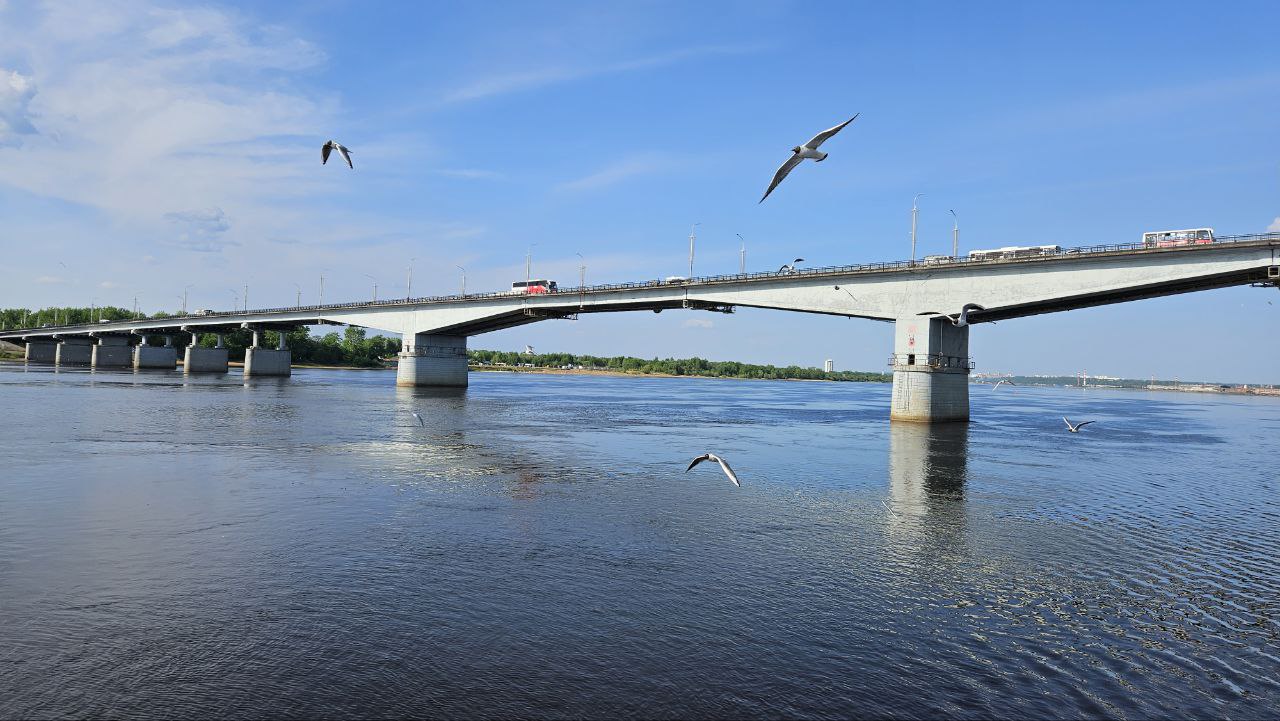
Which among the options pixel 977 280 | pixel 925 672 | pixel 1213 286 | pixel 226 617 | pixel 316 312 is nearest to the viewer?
pixel 925 672

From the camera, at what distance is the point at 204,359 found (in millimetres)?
149500

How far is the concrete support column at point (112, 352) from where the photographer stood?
161275 millimetres

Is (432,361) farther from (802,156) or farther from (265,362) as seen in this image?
(802,156)

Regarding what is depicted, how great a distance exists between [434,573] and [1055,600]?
1215 centimetres

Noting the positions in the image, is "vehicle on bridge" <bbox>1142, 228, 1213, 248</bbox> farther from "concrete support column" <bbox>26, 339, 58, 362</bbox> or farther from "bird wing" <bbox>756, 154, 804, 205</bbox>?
"concrete support column" <bbox>26, 339, 58, 362</bbox>

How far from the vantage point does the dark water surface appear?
9.70 m

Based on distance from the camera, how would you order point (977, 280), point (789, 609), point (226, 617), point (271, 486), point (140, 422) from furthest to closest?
point (977, 280) → point (140, 422) → point (271, 486) → point (789, 609) → point (226, 617)

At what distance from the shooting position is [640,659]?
35.2ft

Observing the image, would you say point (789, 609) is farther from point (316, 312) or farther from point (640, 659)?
point (316, 312)

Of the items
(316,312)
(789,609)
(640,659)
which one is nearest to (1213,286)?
(789,609)

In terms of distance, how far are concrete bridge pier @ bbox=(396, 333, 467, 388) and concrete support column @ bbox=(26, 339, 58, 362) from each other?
13214 centimetres

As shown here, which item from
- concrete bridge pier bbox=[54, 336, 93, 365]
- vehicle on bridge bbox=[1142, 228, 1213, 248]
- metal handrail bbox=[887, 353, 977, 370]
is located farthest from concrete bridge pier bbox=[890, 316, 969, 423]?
concrete bridge pier bbox=[54, 336, 93, 365]

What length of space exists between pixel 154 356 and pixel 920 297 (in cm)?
16283

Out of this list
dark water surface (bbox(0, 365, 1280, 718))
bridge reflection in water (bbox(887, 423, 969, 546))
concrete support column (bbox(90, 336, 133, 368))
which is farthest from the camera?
concrete support column (bbox(90, 336, 133, 368))
